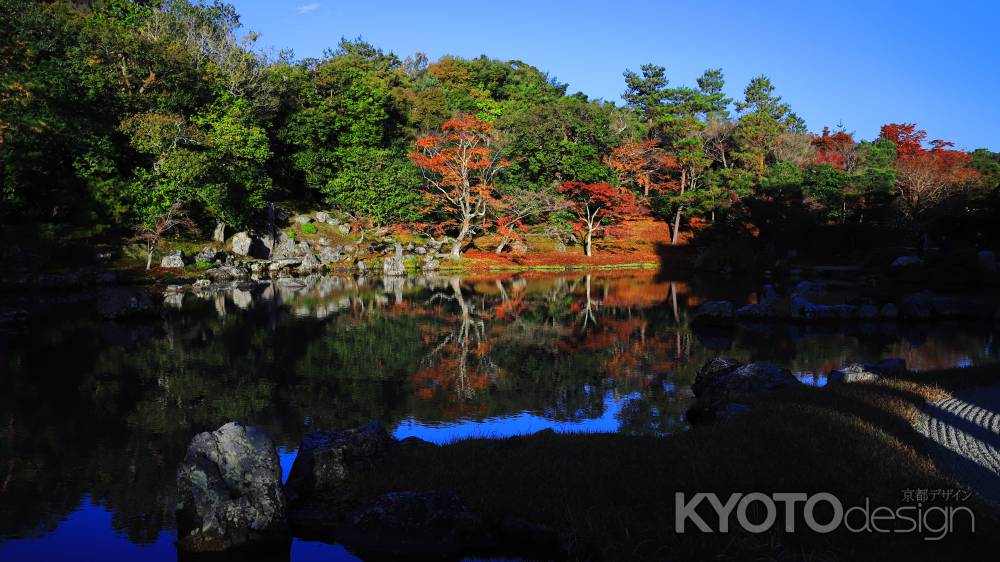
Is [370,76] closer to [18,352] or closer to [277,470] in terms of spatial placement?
[18,352]

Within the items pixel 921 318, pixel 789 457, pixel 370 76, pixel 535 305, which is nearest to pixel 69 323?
pixel 535 305

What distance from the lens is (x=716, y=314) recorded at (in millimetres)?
19594

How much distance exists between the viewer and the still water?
23.5 feet

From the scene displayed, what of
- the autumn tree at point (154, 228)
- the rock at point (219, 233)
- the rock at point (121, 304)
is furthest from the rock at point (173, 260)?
the rock at point (121, 304)

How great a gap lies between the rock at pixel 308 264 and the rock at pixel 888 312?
27.2m

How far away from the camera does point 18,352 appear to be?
1479cm

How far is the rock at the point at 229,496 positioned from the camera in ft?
19.1

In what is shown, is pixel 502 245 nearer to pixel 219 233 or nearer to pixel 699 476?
pixel 219 233

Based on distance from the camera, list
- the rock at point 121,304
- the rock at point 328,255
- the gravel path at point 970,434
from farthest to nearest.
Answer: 1. the rock at point 328,255
2. the rock at point 121,304
3. the gravel path at point 970,434

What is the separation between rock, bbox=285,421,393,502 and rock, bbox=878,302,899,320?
62.4ft

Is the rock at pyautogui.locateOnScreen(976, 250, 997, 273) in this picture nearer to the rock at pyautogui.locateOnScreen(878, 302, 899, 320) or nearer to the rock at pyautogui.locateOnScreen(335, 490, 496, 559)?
the rock at pyautogui.locateOnScreen(878, 302, 899, 320)

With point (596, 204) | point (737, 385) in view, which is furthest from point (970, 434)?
point (596, 204)

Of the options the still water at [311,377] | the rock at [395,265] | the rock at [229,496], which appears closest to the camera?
the rock at [229,496]

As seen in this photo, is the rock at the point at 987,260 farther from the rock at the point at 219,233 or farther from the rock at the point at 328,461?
the rock at the point at 219,233
